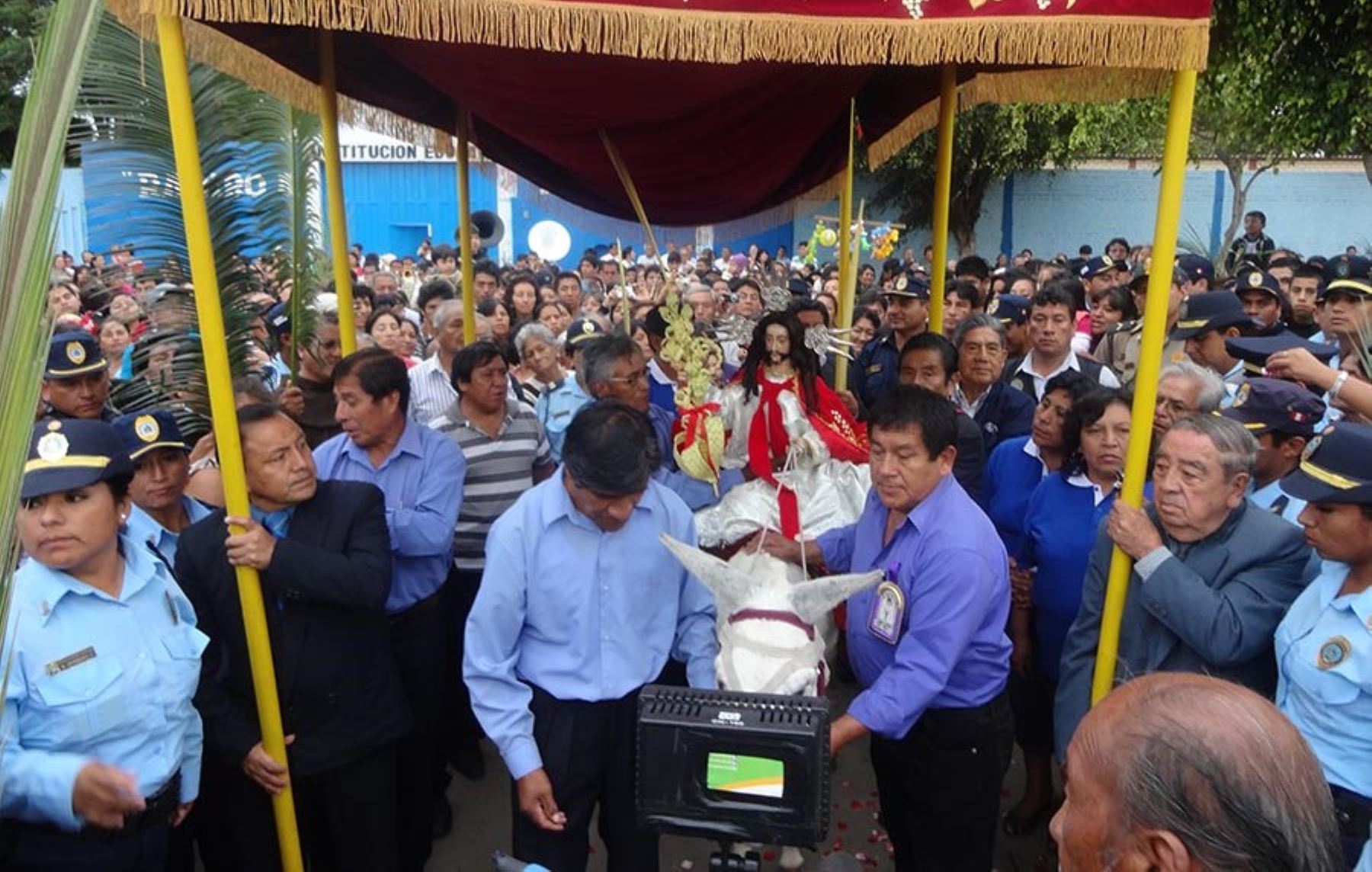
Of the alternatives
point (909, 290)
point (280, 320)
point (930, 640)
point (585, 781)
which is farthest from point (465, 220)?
point (930, 640)

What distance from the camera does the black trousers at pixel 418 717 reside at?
351cm

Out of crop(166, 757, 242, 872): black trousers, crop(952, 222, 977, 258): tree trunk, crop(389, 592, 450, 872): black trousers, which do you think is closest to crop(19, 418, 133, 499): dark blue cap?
crop(166, 757, 242, 872): black trousers

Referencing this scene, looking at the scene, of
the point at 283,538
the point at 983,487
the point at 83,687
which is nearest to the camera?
the point at 83,687

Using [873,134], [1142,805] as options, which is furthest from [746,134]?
[1142,805]

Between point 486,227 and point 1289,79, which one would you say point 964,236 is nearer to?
point 486,227

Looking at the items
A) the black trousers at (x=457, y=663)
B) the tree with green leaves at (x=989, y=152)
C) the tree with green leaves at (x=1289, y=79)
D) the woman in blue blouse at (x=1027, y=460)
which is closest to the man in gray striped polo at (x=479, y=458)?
the black trousers at (x=457, y=663)

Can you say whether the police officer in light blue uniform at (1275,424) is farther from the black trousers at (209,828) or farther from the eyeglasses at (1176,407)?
the black trousers at (209,828)

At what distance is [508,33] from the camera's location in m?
2.48

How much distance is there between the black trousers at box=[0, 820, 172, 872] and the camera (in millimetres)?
2152

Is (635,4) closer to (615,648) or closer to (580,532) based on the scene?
(580,532)

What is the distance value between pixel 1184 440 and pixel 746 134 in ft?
9.22

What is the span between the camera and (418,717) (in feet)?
11.8

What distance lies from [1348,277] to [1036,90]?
11.8 feet

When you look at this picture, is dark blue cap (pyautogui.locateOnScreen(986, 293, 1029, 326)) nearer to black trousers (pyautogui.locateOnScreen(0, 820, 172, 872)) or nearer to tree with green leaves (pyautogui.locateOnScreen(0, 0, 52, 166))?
black trousers (pyautogui.locateOnScreen(0, 820, 172, 872))
